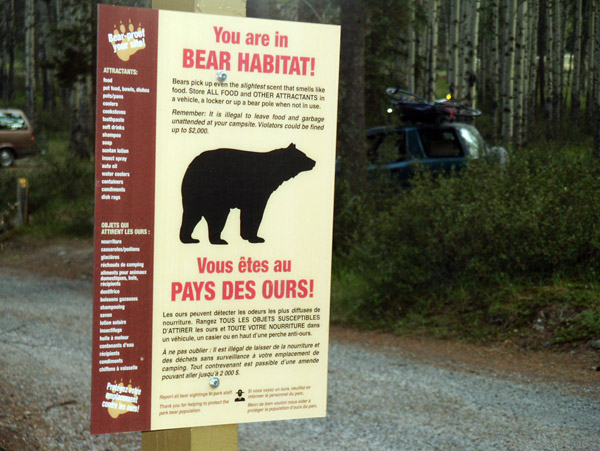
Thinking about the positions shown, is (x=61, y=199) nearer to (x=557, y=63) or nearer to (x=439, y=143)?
(x=439, y=143)

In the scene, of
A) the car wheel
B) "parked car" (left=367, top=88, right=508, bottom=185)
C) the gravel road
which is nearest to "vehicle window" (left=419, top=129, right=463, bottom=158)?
"parked car" (left=367, top=88, right=508, bottom=185)

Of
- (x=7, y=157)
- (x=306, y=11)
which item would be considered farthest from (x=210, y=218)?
(x=7, y=157)

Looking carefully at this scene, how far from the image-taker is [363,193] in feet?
37.5

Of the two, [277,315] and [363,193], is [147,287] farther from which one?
[363,193]

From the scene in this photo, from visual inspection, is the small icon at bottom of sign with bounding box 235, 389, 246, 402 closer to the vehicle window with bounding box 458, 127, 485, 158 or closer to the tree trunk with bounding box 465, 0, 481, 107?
the vehicle window with bounding box 458, 127, 485, 158

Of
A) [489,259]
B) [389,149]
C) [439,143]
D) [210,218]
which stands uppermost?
[439,143]

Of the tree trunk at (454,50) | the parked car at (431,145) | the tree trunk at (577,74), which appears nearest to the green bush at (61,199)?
the parked car at (431,145)

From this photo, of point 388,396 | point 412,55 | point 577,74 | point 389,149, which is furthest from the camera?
point 577,74

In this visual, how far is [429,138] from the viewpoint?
12523mm

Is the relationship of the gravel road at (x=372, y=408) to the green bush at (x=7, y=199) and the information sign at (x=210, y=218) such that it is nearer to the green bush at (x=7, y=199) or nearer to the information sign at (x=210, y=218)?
the information sign at (x=210, y=218)

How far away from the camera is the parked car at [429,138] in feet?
40.0

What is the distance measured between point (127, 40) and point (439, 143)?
10.6 m

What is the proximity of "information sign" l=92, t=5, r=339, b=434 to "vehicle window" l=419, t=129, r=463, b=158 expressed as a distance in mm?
10145

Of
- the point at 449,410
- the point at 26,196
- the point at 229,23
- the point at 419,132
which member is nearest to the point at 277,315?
the point at 229,23
